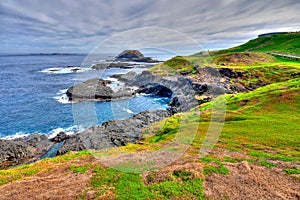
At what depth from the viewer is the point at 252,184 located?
1353cm

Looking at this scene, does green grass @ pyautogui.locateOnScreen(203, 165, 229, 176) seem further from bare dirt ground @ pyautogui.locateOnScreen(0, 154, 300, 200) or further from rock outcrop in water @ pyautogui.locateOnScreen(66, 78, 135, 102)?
rock outcrop in water @ pyautogui.locateOnScreen(66, 78, 135, 102)

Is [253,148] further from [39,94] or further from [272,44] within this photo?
[272,44]

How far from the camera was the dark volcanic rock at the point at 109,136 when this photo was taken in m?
30.4

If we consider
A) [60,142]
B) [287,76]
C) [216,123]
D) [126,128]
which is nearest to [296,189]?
[216,123]

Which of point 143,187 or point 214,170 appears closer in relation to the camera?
point 143,187

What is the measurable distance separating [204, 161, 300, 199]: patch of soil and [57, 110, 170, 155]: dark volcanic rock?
63.7 feet

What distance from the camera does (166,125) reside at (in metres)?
33.6

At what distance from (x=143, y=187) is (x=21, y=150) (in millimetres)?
27696

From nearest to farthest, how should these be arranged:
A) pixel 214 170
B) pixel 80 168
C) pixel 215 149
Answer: pixel 214 170, pixel 80 168, pixel 215 149

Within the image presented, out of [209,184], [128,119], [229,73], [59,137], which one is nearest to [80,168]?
[209,184]

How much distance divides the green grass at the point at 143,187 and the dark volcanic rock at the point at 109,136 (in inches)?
596

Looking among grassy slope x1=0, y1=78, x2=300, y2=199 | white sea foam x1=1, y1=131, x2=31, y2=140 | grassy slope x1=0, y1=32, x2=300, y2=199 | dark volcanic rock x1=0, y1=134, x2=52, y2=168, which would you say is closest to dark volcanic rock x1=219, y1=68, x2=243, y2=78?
grassy slope x1=0, y1=32, x2=300, y2=199

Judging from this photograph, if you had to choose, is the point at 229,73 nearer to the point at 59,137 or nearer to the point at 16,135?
the point at 59,137

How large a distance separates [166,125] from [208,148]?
1327 cm
